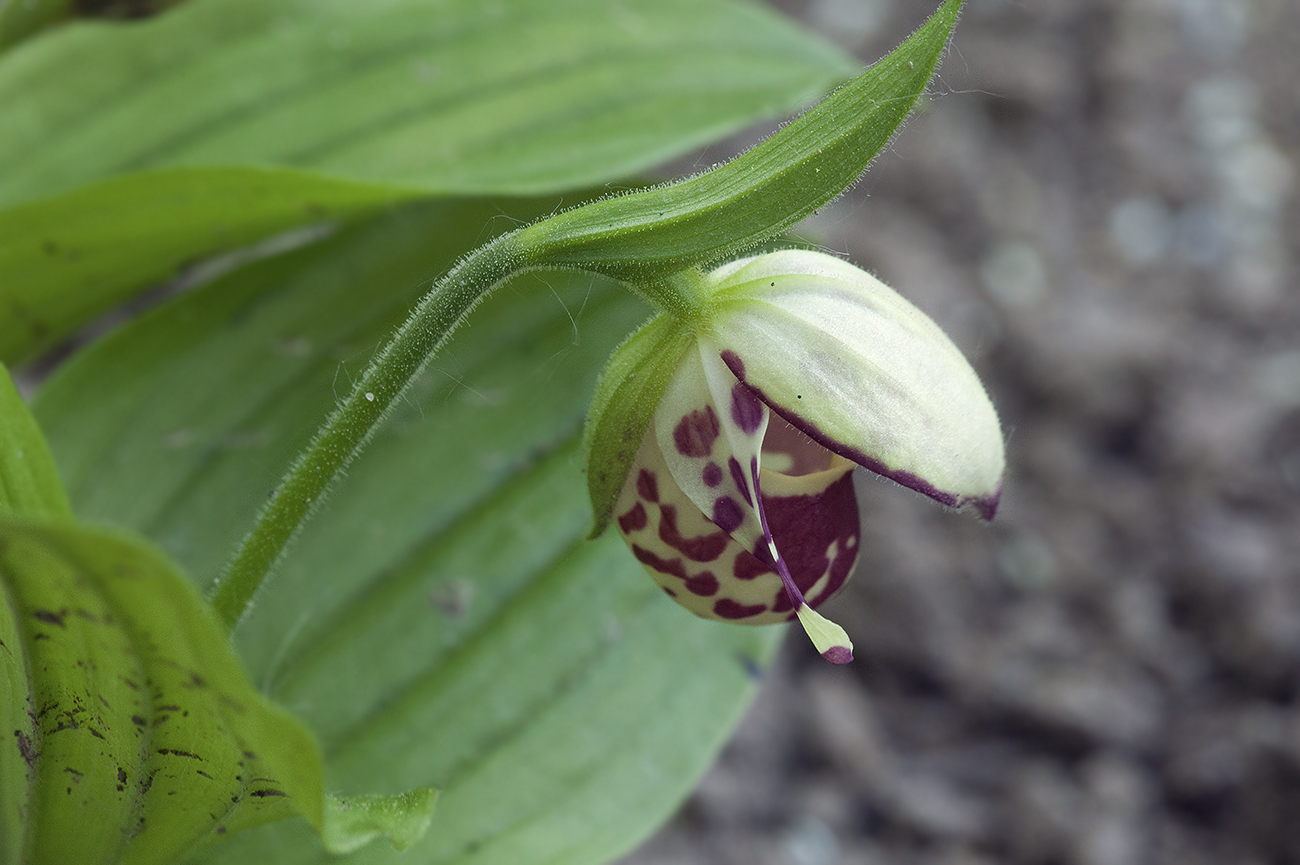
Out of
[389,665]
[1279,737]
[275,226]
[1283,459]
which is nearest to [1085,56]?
[1283,459]

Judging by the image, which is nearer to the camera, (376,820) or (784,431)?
(376,820)

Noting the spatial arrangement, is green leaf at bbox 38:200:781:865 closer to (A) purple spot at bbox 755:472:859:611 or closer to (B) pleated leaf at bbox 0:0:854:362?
(B) pleated leaf at bbox 0:0:854:362

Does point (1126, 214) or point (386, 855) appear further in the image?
point (1126, 214)

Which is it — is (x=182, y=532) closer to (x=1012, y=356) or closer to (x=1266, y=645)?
(x=1012, y=356)

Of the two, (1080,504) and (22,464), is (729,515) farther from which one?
(1080,504)

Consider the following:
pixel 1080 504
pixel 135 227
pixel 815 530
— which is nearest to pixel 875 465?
pixel 815 530

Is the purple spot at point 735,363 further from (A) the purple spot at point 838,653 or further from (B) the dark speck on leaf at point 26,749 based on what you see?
(B) the dark speck on leaf at point 26,749

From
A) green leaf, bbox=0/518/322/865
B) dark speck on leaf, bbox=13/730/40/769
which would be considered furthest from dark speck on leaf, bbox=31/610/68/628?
dark speck on leaf, bbox=13/730/40/769
